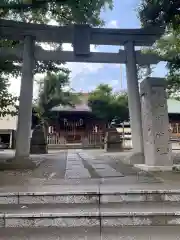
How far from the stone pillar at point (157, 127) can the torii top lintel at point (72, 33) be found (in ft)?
8.17

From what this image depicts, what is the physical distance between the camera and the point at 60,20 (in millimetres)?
10867

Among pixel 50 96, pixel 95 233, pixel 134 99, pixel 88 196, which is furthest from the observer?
pixel 50 96

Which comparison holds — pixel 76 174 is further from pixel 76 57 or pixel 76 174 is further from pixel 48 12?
pixel 48 12

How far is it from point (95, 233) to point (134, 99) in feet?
23.1

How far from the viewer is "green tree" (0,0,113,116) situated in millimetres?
7176

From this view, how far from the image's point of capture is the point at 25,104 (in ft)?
30.7

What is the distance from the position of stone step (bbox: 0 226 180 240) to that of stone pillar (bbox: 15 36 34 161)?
5.43m

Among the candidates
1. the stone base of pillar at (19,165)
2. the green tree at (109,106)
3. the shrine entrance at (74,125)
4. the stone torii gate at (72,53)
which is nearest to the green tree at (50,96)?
the shrine entrance at (74,125)

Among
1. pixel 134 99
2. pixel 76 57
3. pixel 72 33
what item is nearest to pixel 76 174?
pixel 134 99

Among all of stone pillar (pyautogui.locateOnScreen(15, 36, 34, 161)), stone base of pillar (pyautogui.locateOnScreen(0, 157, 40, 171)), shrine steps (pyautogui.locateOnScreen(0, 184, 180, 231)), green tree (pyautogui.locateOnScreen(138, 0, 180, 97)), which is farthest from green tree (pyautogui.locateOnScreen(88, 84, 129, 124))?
shrine steps (pyautogui.locateOnScreen(0, 184, 180, 231))

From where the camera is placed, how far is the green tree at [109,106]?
101 feet

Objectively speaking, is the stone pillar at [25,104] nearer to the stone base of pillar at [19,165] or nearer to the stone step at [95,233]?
the stone base of pillar at [19,165]

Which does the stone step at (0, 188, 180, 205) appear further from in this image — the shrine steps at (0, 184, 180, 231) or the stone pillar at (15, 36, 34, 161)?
the stone pillar at (15, 36, 34, 161)

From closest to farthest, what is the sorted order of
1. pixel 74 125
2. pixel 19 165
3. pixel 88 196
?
pixel 88 196 → pixel 19 165 → pixel 74 125
